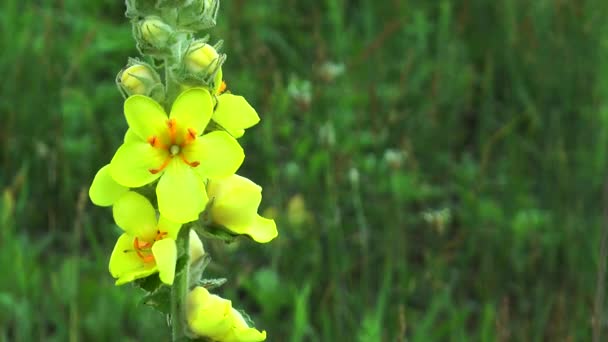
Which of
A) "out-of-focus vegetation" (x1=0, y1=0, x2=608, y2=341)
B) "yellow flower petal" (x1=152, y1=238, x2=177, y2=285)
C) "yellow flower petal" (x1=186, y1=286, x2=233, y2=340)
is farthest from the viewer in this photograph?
"out-of-focus vegetation" (x1=0, y1=0, x2=608, y2=341)

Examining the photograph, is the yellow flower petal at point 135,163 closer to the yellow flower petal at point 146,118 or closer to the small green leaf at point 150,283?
the yellow flower petal at point 146,118

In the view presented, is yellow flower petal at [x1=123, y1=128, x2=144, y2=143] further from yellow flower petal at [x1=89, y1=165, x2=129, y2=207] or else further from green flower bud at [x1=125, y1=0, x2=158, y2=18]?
green flower bud at [x1=125, y1=0, x2=158, y2=18]

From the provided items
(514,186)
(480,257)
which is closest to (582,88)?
(514,186)

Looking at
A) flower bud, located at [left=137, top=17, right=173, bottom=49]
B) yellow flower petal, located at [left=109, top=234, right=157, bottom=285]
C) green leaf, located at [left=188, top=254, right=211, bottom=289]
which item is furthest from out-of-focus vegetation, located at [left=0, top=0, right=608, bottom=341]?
flower bud, located at [left=137, top=17, right=173, bottom=49]

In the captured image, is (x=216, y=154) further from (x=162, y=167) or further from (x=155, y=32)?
(x=155, y=32)

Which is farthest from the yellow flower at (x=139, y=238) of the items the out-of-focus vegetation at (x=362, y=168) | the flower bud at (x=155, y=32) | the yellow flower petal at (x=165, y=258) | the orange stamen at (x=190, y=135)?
the out-of-focus vegetation at (x=362, y=168)

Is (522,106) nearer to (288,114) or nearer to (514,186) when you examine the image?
(514,186)

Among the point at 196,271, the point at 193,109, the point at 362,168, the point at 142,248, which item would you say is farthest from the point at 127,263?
the point at 362,168
